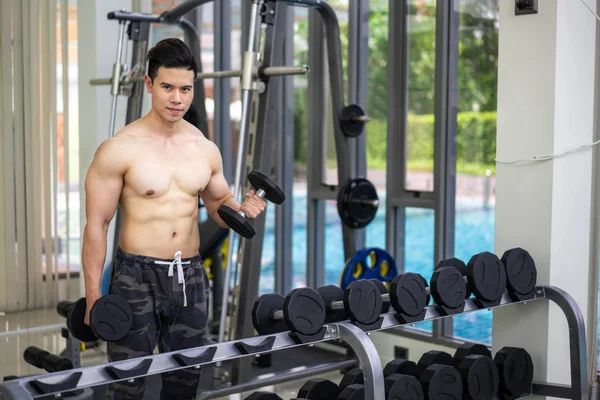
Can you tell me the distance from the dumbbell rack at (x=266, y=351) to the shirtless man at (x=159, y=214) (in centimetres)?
25

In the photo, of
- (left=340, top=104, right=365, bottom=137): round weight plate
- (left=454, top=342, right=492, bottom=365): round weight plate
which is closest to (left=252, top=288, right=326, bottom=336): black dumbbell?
(left=454, top=342, right=492, bottom=365): round weight plate

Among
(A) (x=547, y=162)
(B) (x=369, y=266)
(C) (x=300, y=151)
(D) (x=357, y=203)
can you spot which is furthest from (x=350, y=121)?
(A) (x=547, y=162)

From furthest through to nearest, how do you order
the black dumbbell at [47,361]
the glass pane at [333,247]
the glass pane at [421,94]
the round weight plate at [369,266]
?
1. the glass pane at [333,247]
2. the glass pane at [421,94]
3. the round weight plate at [369,266]
4. the black dumbbell at [47,361]

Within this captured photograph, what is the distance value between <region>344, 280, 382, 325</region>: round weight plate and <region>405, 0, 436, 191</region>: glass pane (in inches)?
62.2

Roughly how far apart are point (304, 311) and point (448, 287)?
1.81 ft

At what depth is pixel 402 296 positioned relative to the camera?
2326mm

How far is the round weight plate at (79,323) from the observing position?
215 centimetres

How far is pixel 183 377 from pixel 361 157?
6.67 feet

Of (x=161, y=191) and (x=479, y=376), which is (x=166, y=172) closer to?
(x=161, y=191)

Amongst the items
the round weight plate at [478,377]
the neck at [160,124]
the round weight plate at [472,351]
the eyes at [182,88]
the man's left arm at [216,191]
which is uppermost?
the eyes at [182,88]

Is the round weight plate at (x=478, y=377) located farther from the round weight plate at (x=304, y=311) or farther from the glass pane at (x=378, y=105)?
the glass pane at (x=378, y=105)

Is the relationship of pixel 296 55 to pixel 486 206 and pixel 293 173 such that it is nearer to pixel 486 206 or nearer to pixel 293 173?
pixel 293 173

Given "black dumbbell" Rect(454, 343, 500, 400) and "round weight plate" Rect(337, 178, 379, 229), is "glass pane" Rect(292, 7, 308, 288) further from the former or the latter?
"black dumbbell" Rect(454, 343, 500, 400)

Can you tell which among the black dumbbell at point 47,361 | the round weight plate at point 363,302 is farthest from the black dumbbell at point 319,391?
the black dumbbell at point 47,361
